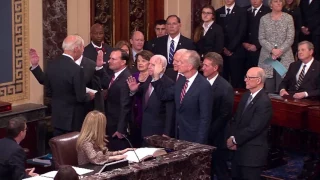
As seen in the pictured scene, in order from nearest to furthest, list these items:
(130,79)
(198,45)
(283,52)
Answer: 1. (130,79)
2. (283,52)
3. (198,45)

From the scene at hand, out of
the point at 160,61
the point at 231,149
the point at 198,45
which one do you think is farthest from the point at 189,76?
the point at 198,45

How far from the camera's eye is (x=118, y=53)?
28.0 ft

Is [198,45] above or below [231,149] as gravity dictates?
above

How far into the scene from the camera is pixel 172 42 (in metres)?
10.5

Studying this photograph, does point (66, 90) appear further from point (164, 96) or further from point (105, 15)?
point (105, 15)

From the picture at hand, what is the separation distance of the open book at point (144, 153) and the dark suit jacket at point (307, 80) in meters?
3.17

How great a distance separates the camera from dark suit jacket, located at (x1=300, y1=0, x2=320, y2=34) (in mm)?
10656

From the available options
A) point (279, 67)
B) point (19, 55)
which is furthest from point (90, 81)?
point (279, 67)

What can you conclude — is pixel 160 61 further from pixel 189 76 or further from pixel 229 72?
pixel 229 72

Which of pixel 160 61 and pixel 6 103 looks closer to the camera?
pixel 160 61

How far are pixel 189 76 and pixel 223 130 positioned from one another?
0.78m

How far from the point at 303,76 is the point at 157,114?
7.37 feet

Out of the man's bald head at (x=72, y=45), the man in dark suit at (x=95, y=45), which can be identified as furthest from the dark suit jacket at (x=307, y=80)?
the man's bald head at (x=72, y=45)

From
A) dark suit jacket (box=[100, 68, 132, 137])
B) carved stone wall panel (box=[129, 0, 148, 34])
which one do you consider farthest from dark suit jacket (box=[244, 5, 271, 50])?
dark suit jacket (box=[100, 68, 132, 137])
